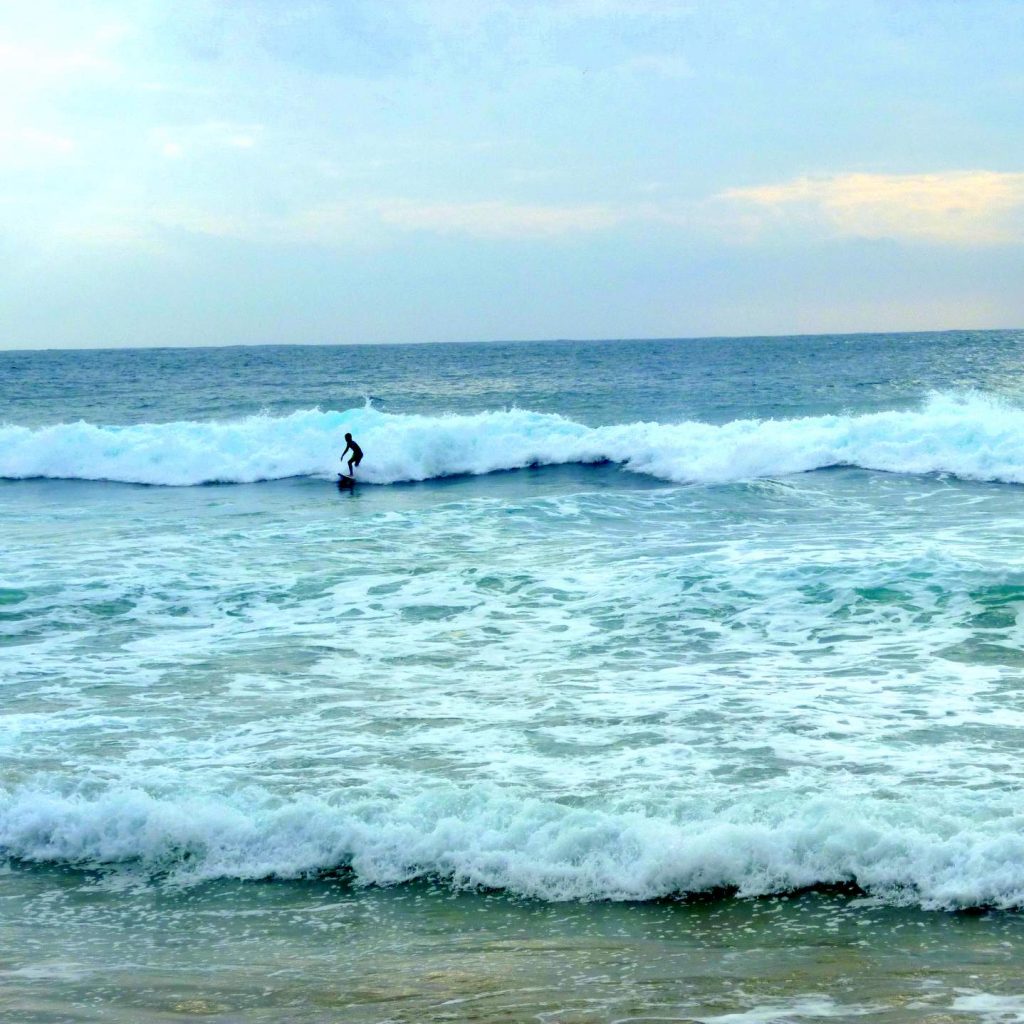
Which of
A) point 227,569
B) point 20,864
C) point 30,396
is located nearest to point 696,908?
point 20,864

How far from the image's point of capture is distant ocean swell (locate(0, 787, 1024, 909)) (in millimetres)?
5957

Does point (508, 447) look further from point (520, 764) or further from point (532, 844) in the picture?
point (532, 844)

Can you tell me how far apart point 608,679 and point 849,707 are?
2019 mm

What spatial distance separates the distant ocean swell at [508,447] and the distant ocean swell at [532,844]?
678 inches

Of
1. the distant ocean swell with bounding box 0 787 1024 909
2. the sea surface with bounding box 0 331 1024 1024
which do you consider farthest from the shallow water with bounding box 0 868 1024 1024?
the distant ocean swell with bounding box 0 787 1024 909

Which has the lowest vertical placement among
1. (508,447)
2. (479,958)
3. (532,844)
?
(479,958)

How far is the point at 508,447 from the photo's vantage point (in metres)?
27.6

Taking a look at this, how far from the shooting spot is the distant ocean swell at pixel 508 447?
79.1ft

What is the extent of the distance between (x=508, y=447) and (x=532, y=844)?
21526mm

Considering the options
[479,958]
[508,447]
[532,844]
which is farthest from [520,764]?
[508,447]

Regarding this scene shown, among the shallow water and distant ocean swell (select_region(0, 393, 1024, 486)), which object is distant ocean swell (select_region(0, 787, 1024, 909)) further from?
distant ocean swell (select_region(0, 393, 1024, 486))

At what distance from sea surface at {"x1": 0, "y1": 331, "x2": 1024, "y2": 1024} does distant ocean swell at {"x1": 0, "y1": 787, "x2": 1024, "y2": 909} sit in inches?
0.8

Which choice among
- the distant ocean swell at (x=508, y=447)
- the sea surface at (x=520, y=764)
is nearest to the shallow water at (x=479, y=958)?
the sea surface at (x=520, y=764)

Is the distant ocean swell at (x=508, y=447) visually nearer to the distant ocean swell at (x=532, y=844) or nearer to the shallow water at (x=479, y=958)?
the distant ocean swell at (x=532, y=844)
